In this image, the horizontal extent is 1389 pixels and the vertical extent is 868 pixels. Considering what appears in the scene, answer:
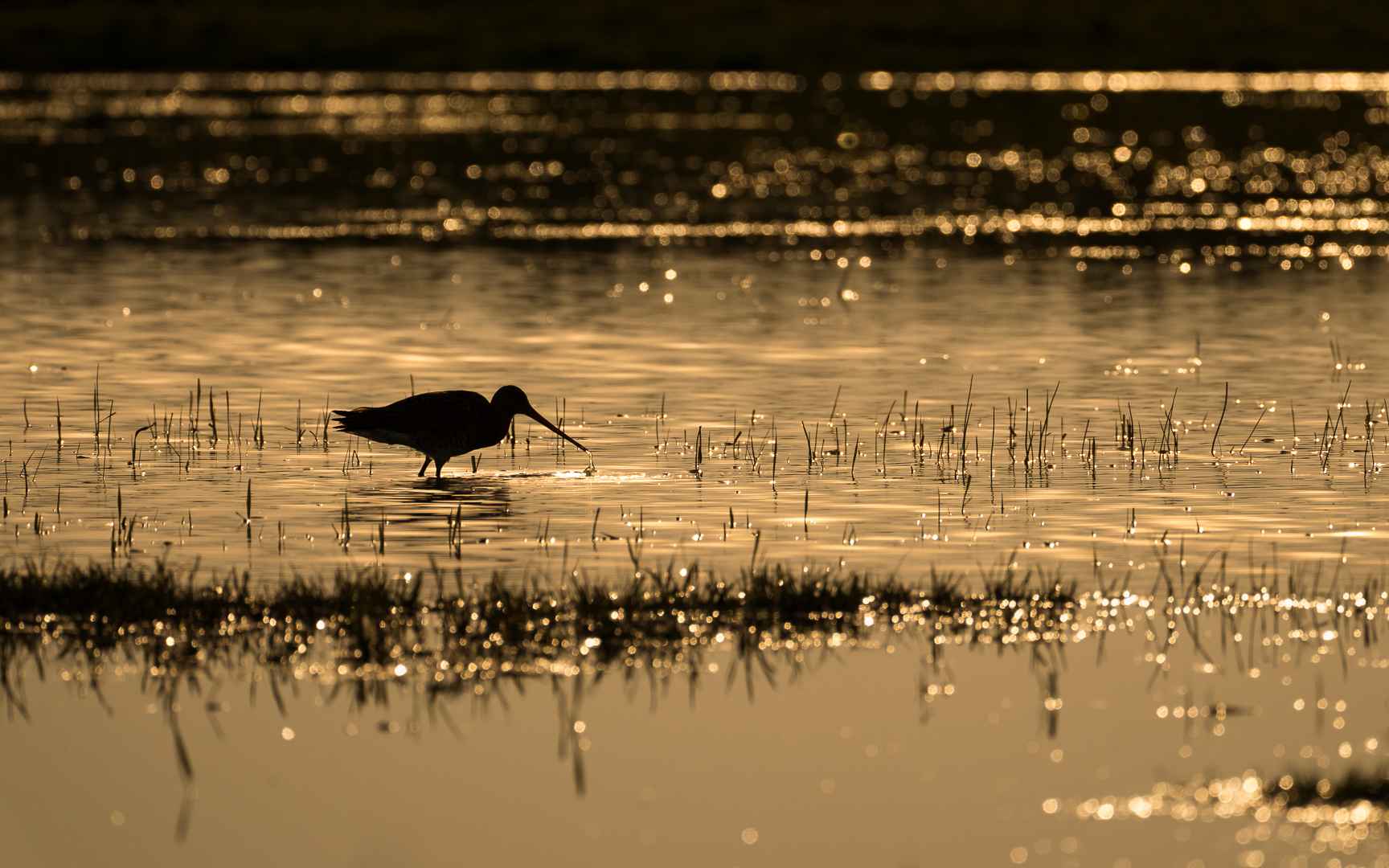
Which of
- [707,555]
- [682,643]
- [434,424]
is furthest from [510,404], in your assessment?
[682,643]

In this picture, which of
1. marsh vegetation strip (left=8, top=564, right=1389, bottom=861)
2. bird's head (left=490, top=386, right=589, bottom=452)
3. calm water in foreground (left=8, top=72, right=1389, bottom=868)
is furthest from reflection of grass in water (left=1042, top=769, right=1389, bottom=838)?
bird's head (left=490, top=386, right=589, bottom=452)

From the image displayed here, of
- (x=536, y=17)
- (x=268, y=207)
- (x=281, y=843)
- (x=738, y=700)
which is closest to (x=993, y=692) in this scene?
(x=738, y=700)

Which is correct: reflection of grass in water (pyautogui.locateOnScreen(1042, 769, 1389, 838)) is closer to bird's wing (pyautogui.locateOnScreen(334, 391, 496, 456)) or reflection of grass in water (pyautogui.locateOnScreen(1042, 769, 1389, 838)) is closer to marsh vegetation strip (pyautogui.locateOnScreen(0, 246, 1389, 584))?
marsh vegetation strip (pyautogui.locateOnScreen(0, 246, 1389, 584))

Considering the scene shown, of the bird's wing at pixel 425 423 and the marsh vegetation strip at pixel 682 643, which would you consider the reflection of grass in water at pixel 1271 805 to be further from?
the bird's wing at pixel 425 423

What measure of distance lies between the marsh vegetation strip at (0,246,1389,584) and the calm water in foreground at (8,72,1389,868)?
0.28 feet

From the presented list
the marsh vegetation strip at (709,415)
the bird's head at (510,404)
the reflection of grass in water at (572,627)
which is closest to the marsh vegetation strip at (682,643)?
the reflection of grass in water at (572,627)

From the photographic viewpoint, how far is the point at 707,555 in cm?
1304

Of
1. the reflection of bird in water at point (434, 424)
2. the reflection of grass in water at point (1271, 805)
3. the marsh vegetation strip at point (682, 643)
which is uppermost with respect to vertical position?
the reflection of bird in water at point (434, 424)

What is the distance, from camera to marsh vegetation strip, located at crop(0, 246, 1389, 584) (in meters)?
13.6

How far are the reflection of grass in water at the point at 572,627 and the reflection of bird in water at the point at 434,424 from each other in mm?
3637

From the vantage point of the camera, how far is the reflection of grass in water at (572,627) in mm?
10266

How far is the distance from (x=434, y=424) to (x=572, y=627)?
500cm

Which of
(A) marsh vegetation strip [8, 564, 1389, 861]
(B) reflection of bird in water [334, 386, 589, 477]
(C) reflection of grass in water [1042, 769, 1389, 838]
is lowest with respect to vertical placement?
(C) reflection of grass in water [1042, 769, 1389, 838]

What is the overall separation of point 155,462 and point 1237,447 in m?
7.91
